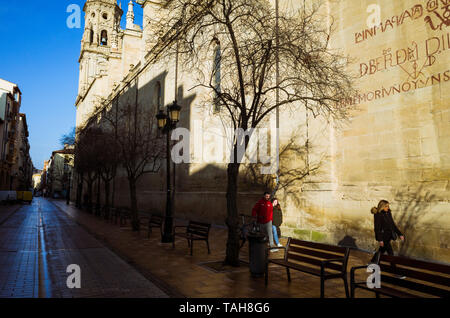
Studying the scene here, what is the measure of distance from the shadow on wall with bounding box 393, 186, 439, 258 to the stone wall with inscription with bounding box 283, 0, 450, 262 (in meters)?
0.02

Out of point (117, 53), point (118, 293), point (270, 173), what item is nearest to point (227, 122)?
point (270, 173)

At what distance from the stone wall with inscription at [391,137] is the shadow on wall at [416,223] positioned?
2cm

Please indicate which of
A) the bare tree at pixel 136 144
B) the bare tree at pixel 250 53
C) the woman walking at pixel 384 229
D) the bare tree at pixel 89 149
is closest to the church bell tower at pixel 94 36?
the bare tree at pixel 136 144

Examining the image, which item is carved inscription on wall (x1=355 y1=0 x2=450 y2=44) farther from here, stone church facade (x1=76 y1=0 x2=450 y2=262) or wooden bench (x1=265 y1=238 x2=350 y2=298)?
wooden bench (x1=265 y1=238 x2=350 y2=298)

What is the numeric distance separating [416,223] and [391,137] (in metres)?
2.48

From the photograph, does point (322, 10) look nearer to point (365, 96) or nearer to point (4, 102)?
point (365, 96)

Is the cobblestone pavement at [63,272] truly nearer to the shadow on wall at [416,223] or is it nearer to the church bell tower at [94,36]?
the shadow on wall at [416,223]

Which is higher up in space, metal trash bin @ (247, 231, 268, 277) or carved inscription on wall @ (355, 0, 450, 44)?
carved inscription on wall @ (355, 0, 450, 44)

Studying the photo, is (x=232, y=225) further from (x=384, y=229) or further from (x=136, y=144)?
(x=136, y=144)

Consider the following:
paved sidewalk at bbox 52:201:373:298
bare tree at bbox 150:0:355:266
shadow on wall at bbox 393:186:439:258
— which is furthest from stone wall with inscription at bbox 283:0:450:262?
paved sidewalk at bbox 52:201:373:298

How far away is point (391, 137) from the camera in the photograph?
29.4ft

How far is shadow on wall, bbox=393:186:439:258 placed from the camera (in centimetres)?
778

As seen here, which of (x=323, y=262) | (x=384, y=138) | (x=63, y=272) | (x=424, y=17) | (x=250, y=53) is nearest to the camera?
(x=323, y=262)

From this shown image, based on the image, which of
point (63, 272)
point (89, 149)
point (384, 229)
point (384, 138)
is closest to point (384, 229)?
point (384, 229)
